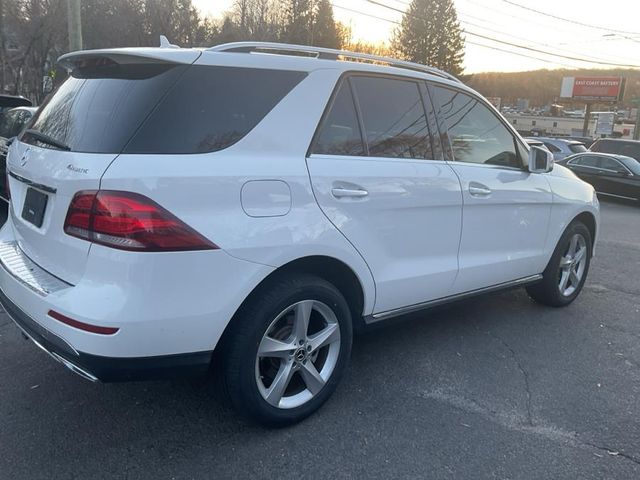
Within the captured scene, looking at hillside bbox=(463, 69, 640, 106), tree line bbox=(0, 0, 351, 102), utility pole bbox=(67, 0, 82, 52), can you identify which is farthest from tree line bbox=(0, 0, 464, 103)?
hillside bbox=(463, 69, 640, 106)

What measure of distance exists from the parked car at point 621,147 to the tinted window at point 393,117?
49.8ft

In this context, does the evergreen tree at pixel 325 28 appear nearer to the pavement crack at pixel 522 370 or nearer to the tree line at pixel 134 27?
the tree line at pixel 134 27

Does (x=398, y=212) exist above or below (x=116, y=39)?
below

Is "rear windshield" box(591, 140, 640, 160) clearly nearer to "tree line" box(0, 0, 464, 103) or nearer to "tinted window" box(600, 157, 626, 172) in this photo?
"tinted window" box(600, 157, 626, 172)

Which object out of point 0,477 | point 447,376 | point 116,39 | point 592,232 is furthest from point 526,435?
point 116,39

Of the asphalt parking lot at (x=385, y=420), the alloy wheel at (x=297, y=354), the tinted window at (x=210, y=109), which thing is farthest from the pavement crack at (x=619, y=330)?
the tinted window at (x=210, y=109)

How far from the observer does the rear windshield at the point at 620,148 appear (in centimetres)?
1647

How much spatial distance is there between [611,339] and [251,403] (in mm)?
3095

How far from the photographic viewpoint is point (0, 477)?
8.32ft

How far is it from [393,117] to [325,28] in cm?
4984

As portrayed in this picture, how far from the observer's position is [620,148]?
55.3 ft

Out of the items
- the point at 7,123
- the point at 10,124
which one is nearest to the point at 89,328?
the point at 10,124

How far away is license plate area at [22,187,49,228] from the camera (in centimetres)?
275

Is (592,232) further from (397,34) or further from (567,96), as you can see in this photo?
(397,34)
